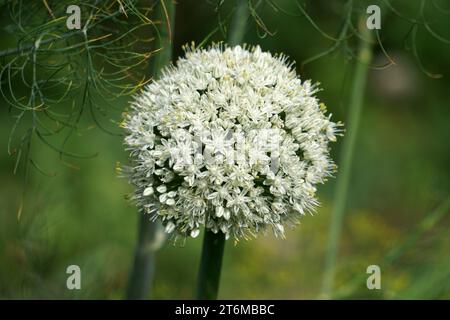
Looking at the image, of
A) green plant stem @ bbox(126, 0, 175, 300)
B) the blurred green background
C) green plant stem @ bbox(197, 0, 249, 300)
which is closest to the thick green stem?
green plant stem @ bbox(197, 0, 249, 300)

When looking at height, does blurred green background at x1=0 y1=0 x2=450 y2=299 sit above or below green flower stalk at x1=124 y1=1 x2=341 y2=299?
above

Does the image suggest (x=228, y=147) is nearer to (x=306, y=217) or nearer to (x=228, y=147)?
(x=228, y=147)

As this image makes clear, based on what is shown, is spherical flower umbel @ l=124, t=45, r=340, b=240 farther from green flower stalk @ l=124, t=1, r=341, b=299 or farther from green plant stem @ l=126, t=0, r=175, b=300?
green plant stem @ l=126, t=0, r=175, b=300

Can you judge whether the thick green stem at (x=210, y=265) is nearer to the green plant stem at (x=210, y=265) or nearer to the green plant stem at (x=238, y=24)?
the green plant stem at (x=210, y=265)

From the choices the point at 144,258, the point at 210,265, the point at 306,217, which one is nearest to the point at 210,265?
the point at 210,265

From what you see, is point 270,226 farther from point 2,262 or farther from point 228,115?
point 2,262

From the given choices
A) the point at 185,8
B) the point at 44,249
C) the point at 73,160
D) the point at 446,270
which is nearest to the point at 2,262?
the point at 44,249
